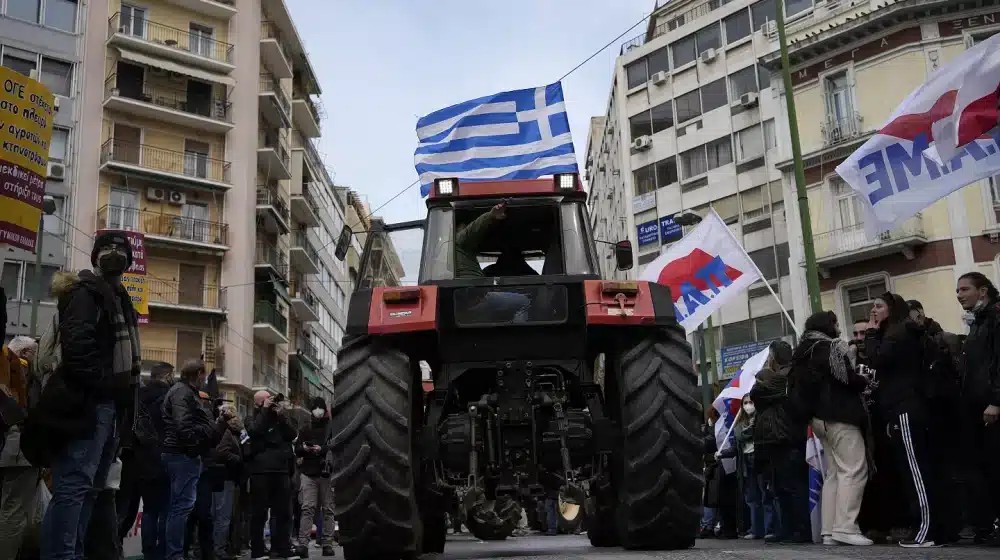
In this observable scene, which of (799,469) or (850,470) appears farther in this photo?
(799,469)

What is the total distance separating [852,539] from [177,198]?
3537cm

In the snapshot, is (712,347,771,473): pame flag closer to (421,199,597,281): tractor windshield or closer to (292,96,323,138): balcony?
(421,199,597,281): tractor windshield

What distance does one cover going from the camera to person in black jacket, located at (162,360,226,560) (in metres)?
8.59

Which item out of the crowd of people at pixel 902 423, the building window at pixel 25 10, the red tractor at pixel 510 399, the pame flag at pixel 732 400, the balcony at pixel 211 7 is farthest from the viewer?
the balcony at pixel 211 7

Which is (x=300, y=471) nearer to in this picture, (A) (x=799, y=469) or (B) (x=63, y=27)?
(A) (x=799, y=469)

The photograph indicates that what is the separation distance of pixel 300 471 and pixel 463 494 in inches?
231

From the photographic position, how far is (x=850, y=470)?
787cm

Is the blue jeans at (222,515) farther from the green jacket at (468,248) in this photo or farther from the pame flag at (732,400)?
the pame flag at (732,400)

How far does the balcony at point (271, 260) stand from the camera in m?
42.2

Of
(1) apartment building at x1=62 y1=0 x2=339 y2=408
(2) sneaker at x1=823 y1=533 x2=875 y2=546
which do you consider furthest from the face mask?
(1) apartment building at x1=62 y1=0 x2=339 y2=408

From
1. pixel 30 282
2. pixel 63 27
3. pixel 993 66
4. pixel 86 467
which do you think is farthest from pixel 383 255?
pixel 63 27

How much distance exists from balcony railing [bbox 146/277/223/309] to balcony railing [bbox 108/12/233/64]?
8.79 metres

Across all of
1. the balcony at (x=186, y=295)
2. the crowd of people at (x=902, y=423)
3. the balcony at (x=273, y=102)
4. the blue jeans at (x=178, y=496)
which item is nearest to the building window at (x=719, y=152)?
the balcony at (x=273, y=102)

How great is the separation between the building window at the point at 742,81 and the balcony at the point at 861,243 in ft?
39.1
